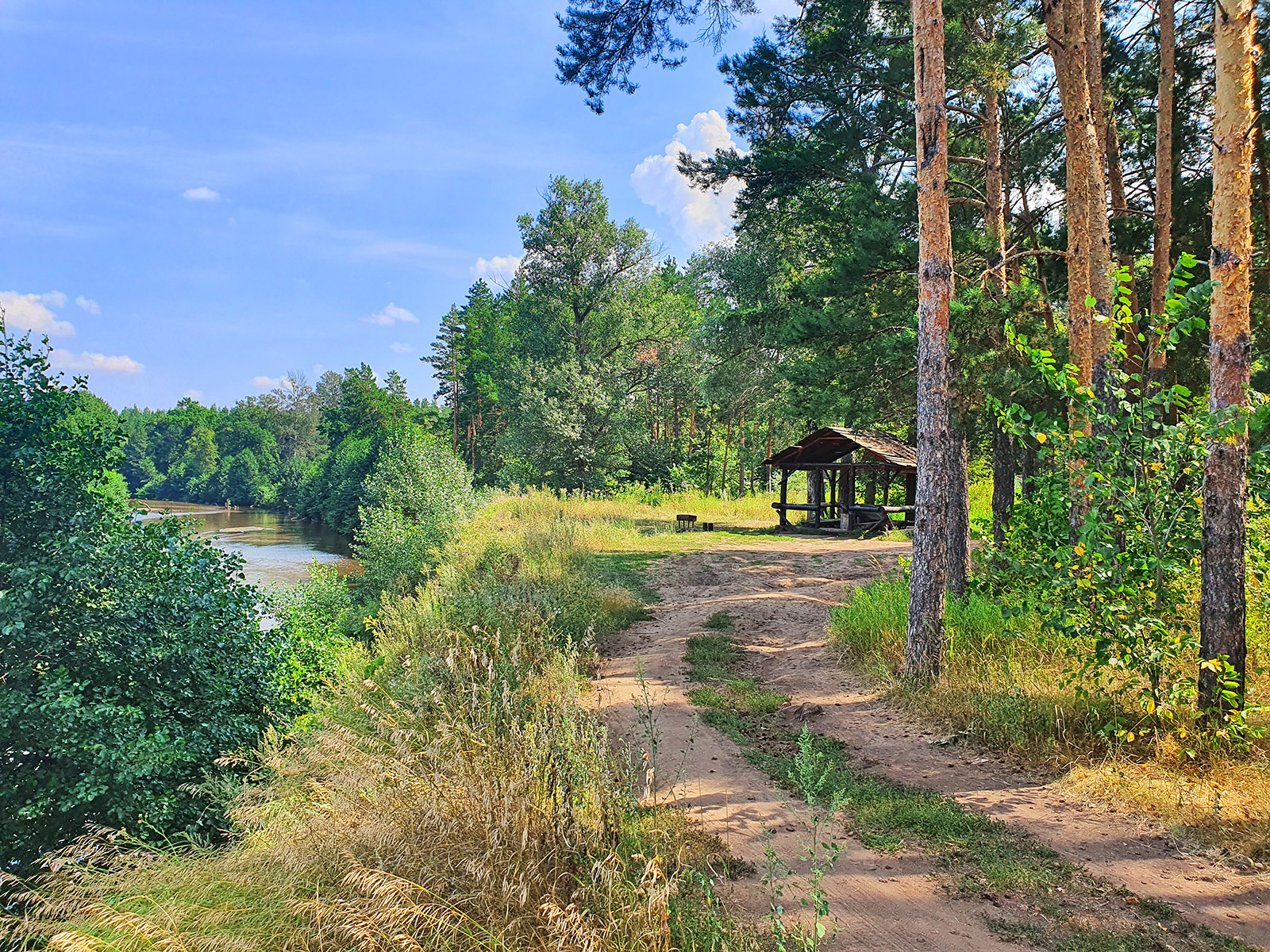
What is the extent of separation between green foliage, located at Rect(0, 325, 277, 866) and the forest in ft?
0.17

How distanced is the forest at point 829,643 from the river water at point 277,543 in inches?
506

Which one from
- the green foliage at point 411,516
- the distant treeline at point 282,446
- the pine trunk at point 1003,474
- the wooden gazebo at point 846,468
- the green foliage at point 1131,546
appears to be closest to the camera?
the green foliage at point 1131,546

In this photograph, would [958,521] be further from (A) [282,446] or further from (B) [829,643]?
(A) [282,446]

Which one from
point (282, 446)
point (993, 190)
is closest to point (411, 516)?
point (993, 190)

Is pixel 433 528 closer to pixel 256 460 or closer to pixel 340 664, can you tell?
pixel 340 664

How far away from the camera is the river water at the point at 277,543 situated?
32.2 m

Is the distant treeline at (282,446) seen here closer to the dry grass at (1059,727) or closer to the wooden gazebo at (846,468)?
the wooden gazebo at (846,468)

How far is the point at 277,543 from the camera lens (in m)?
44.6

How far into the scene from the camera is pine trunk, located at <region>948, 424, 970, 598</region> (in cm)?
998

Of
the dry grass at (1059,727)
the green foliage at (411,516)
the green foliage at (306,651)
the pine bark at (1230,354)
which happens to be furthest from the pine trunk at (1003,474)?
the green foliage at (411,516)

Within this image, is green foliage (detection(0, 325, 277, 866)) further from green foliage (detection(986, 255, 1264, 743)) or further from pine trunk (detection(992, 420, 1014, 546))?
pine trunk (detection(992, 420, 1014, 546))

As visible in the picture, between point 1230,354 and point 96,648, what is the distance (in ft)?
39.0

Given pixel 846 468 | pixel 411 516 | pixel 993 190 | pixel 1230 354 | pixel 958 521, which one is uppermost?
pixel 993 190

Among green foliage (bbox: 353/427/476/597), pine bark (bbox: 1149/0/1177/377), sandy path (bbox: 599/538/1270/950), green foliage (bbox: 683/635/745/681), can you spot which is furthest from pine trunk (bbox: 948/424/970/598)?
green foliage (bbox: 353/427/476/597)
